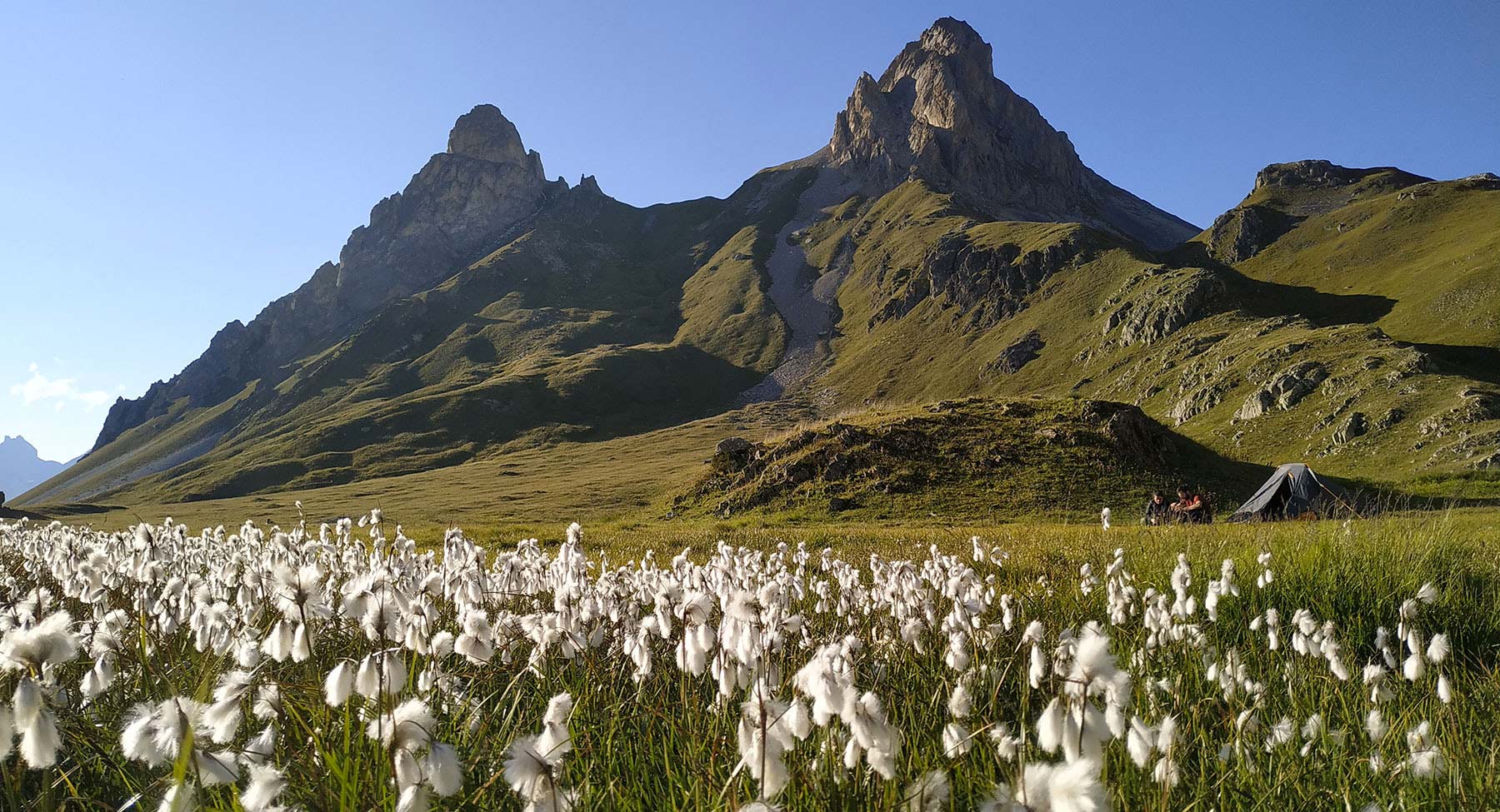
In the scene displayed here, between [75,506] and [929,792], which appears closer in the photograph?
[929,792]

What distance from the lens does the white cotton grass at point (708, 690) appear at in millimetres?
2051

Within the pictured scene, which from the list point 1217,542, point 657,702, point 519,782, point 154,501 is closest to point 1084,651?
point 519,782

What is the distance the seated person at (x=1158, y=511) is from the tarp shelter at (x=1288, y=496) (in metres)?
3.41

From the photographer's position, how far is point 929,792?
206 cm

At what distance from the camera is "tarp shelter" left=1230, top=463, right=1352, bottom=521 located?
28172 millimetres

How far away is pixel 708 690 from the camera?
5.15 metres

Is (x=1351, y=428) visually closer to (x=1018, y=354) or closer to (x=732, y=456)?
(x=732, y=456)

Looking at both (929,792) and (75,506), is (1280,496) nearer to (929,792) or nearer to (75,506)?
(929,792)

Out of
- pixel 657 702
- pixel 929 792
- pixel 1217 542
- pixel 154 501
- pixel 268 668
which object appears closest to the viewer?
pixel 929 792

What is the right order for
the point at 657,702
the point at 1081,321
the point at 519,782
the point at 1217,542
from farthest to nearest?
Result: the point at 1081,321, the point at 1217,542, the point at 657,702, the point at 519,782

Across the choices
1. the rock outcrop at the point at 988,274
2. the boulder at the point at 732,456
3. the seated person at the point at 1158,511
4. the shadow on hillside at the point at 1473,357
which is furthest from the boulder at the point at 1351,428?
the rock outcrop at the point at 988,274

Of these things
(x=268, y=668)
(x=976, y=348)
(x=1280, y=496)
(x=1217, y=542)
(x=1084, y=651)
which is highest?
(x=976, y=348)

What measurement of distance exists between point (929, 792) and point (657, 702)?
2.86 metres

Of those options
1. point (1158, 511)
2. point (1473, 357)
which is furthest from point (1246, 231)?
point (1158, 511)
